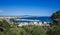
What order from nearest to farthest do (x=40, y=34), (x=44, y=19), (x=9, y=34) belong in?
1. (x=9, y=34)
2. (x=40, y=34)
3. (x=44, y=19)

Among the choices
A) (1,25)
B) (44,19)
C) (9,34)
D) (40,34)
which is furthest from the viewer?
(44,19)

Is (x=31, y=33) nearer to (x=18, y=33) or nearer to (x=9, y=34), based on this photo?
(x=18, y=33)

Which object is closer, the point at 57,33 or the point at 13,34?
the point at 57,33

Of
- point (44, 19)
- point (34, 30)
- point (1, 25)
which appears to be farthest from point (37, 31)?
point (44, 19)

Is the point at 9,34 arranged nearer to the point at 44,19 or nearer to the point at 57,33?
the point at 57,33

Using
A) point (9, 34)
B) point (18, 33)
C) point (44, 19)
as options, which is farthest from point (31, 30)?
point (44, 19)

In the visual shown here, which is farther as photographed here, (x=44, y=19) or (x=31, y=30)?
(x=44, y=19)

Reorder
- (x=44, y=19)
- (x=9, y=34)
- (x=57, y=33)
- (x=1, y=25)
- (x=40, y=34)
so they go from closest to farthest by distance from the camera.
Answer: (x=57, y=33), (x=9, y=34), (x=40, y=34), (x=1, y=25), (x=44, y=19)

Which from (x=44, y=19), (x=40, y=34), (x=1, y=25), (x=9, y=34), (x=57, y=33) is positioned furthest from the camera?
(x=44, y=19)
